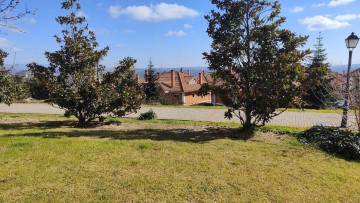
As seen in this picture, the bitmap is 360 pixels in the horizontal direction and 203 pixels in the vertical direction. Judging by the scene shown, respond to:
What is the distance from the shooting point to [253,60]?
9328mm

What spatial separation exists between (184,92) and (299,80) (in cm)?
3664

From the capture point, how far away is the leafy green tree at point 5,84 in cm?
1108

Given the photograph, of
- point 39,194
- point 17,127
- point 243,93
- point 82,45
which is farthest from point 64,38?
point 39,194

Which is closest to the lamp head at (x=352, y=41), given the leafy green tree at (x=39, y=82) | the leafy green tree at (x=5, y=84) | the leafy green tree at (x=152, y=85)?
the leafy green tree at (x=39, y=82)

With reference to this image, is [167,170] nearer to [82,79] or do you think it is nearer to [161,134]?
[161,134]

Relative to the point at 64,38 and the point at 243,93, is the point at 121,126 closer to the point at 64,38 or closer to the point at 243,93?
the point at 64,38

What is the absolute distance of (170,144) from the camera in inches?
303

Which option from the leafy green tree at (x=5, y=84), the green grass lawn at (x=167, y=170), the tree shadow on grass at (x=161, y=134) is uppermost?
the leafy green tree at (x=5, y=84)

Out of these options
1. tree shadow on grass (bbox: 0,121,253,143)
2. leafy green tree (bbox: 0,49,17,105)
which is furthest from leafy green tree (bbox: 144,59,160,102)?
tree shadow on grass (bbox: 0,121,253,143)

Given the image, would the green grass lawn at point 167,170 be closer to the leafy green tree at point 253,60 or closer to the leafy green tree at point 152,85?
the leafy green tree at point 253,60

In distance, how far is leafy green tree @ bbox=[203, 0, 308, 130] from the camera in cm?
877

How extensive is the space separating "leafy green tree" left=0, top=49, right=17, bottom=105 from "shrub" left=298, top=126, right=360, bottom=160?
34.1 feet

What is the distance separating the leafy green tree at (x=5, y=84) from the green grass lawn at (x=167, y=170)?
319cm

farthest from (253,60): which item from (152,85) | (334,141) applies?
(152,85)
